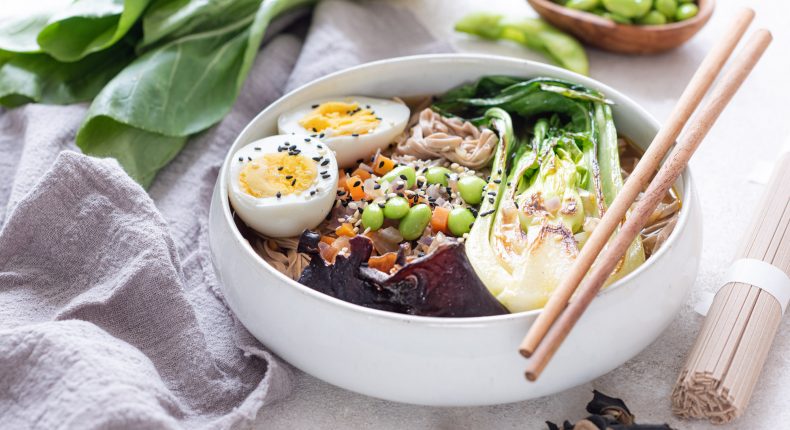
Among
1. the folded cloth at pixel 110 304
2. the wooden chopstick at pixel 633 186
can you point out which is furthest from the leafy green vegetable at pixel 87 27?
the wooden chopstick at pixel 633 186

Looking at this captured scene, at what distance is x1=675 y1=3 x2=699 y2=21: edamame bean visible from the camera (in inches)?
133

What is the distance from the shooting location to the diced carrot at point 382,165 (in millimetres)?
2523

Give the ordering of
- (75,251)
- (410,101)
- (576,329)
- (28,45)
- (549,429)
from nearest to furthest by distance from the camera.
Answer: (576,329) < (549,429) < (75,251) < (410,101) < (28,45)

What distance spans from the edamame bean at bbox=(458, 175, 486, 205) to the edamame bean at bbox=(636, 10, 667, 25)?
1.43 metres

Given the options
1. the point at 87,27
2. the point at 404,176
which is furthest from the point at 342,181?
the point at 87,27

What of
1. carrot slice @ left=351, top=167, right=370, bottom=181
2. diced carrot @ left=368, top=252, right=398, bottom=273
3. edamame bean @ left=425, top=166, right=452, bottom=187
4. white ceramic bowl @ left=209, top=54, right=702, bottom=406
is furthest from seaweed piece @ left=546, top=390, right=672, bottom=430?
carrot slice @ left=351, top=167, right=370, bottom=181

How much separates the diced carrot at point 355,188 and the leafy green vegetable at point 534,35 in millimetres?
1247

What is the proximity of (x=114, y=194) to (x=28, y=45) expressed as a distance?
1.16 meters

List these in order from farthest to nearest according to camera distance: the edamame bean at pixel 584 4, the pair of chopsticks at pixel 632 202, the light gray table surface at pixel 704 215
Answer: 1. the edamame bean at pixel 584 4
2. the light gray table surface at pixel 704 215
3. the pair of chopsticks at pixel 632 202

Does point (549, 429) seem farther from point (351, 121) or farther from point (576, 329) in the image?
point (351, 121)

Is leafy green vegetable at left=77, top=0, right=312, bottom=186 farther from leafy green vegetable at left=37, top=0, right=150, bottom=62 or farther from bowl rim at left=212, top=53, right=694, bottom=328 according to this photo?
bowl rim at left=212, top=53, right=694, bottom=328

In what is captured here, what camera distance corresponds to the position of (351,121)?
8.55 ft

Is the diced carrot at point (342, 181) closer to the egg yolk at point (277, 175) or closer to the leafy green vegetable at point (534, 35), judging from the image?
the egg yolk at point (277, 175)

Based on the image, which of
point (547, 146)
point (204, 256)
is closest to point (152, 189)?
point (204, 256)
